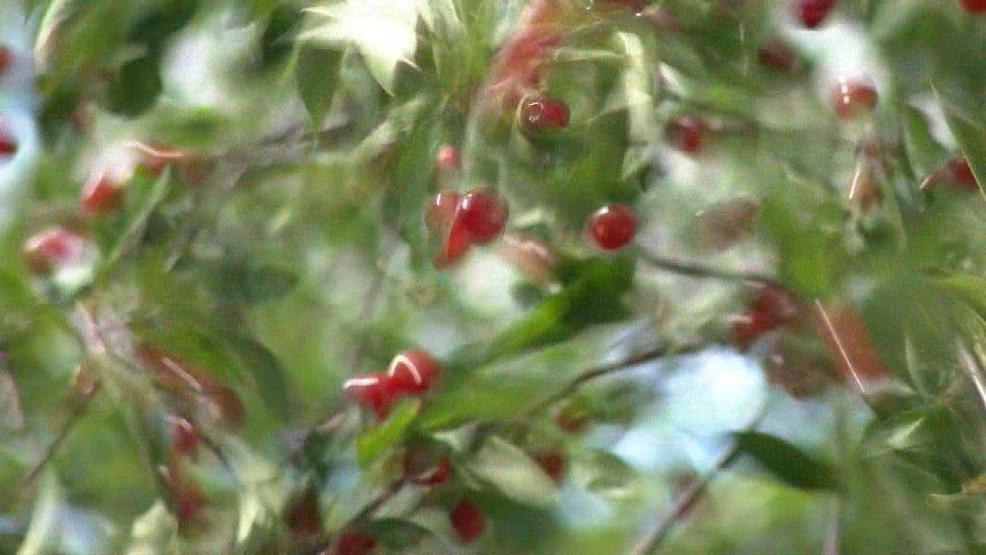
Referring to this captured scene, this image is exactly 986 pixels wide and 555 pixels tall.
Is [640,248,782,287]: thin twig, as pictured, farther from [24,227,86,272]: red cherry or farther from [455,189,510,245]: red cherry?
[24,227,86,272]: red cherry

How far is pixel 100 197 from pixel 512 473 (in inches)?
13.6

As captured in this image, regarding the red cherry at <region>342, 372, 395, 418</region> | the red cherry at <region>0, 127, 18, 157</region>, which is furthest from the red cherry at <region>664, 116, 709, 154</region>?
the red cherry at <region>0, 127, 18, 157</region>

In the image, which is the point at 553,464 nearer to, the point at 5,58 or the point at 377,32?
the point at 377,32

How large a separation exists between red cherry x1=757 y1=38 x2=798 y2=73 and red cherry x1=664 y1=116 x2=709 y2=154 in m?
0.06

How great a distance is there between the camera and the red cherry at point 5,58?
941 millimetres

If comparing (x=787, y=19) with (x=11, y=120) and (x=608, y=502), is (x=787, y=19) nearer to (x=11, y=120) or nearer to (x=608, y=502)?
(x=608, y=502)

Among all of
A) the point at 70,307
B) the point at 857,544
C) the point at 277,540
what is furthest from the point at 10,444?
the point at 857,544

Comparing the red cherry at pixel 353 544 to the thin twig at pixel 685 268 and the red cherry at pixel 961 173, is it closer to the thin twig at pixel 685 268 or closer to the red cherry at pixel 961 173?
the thin twig at pixel 685 268

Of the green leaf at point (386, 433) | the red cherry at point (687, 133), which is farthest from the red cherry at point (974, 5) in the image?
the green leaf at point (386, 433)

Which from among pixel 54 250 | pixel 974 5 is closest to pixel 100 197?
pixel 54 250

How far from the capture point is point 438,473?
2.56ft

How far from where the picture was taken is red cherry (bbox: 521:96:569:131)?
2.22ft

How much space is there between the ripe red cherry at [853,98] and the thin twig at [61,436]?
0.53 metres

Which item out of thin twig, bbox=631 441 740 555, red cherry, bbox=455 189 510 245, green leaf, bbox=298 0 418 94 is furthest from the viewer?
thin twig, bbox=631 441 740 555
